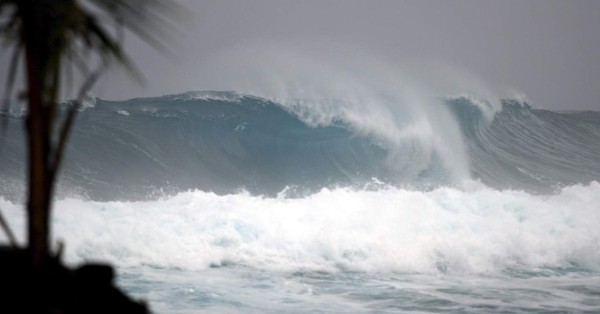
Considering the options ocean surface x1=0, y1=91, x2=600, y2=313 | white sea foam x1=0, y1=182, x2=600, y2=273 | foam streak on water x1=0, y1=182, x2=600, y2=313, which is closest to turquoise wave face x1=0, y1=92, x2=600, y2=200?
ocean surface x1=0, y1=91, x2=600, y2=313

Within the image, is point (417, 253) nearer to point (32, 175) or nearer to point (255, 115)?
point (32, 175)

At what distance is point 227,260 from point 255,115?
1372cm

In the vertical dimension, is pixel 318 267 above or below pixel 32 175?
above

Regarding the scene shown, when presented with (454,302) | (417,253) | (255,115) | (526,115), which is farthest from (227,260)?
(526,115)

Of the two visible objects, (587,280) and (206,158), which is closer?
(587,280)

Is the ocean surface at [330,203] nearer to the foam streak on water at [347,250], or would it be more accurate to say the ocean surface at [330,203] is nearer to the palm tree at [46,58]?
the foam streak on water at [347,250]

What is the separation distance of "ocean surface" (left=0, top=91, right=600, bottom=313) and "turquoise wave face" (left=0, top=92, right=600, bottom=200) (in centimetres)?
7

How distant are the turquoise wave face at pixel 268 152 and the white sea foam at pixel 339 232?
4.22 m

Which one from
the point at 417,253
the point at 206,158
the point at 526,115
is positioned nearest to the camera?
the point at 417,253

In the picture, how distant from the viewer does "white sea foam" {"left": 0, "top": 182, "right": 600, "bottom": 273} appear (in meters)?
12.8

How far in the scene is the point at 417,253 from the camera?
13562mm

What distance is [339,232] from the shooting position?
1434cm

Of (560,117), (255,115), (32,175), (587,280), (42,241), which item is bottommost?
(42,241)

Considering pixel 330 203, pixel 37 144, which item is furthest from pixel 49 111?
pixel 330 203
